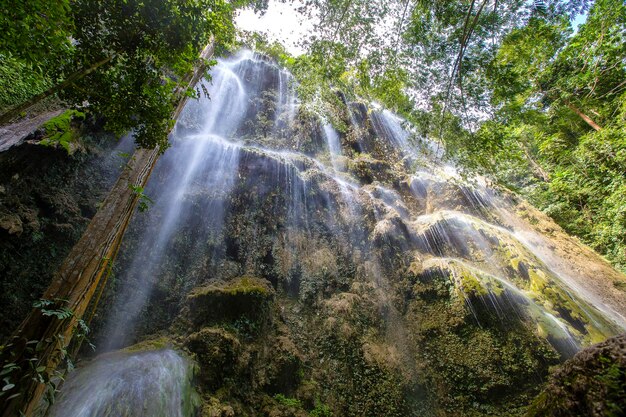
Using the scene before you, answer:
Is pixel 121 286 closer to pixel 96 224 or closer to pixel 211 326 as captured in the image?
pixel 211 326

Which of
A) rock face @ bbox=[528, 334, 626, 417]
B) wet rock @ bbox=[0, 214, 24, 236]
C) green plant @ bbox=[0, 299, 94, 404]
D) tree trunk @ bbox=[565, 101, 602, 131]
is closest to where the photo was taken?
rock face @ bbox=[528, 334, 626, 417]

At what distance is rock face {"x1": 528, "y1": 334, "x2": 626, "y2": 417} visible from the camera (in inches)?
65.6

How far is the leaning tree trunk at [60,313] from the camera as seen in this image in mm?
2252

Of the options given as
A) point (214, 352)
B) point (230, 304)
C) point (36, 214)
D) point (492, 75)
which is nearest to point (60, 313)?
point (214, 352)

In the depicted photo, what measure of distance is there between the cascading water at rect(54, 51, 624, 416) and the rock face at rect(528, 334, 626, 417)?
5.42 m

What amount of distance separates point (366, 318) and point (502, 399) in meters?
3.88

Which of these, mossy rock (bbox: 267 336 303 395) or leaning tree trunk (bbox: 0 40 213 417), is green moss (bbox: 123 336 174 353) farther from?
leaning tree trunk (bbox: 0 40 213 417)

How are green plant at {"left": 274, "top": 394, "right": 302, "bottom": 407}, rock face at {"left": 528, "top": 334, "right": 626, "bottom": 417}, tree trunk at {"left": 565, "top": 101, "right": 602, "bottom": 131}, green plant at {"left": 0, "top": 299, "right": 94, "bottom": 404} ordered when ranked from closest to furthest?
rock face at {"left": 528, "top": 334, "right": 626, "bottom": 417} → green plant at {"left": 0, "top": 299, "right": 94, "bottom": 404} → green plant at {"left": 274, "top": 394, "right": 302, "bottom": 407} → tree trunk at {"left": 565, "top": 101, "right": 602, "bottom": 131}

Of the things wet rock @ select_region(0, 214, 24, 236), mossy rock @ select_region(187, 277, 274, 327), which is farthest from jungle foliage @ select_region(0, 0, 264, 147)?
mossy rock @ select_region(187, 277, 274, 327)

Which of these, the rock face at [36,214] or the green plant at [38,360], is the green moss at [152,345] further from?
the green plant at [38,360]

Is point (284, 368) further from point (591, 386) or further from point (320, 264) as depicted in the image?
point (591, 386)

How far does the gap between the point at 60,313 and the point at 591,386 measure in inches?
168

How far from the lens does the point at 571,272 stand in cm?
1057

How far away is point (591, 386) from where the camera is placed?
183 cm
